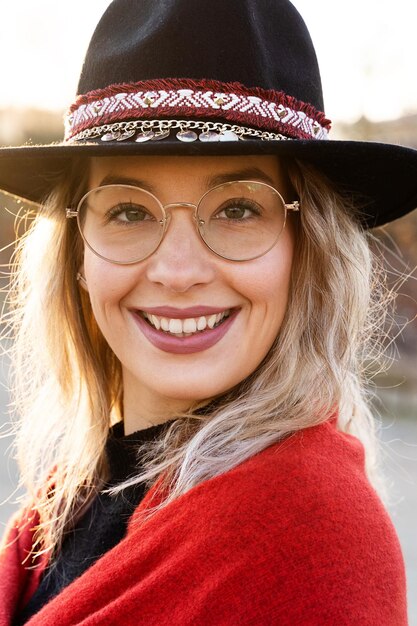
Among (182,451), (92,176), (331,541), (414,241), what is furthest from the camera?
(414,241)

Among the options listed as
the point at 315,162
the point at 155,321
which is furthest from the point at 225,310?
the point at 315,162

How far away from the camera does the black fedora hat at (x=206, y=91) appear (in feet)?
5.50

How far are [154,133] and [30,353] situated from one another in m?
1.18

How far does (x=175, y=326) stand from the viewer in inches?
71.2

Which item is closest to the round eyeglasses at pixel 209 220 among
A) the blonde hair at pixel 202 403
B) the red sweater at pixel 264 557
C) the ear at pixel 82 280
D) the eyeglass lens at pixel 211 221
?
the eyeglass lens at pixel 211 221

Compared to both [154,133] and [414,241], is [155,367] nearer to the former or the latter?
[154,133]

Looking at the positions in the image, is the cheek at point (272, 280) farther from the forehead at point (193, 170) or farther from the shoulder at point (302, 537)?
the shoulder at point (302, 537)

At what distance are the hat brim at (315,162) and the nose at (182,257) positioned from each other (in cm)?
17

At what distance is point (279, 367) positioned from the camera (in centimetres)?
187

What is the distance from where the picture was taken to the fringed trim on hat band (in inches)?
66.1

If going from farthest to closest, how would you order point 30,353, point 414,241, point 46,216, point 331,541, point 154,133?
1. point 414,241
2. point 30,353
3. point 46,216
4. point 154,133
5. point 331,541

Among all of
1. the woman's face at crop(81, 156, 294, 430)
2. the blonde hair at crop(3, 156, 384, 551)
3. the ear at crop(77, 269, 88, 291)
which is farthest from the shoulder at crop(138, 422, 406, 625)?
the ear at crop(77, 269, 88, 291)

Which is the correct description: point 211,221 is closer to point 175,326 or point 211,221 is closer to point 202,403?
point 175,326

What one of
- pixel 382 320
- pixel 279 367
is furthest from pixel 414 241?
pixel 279 367
